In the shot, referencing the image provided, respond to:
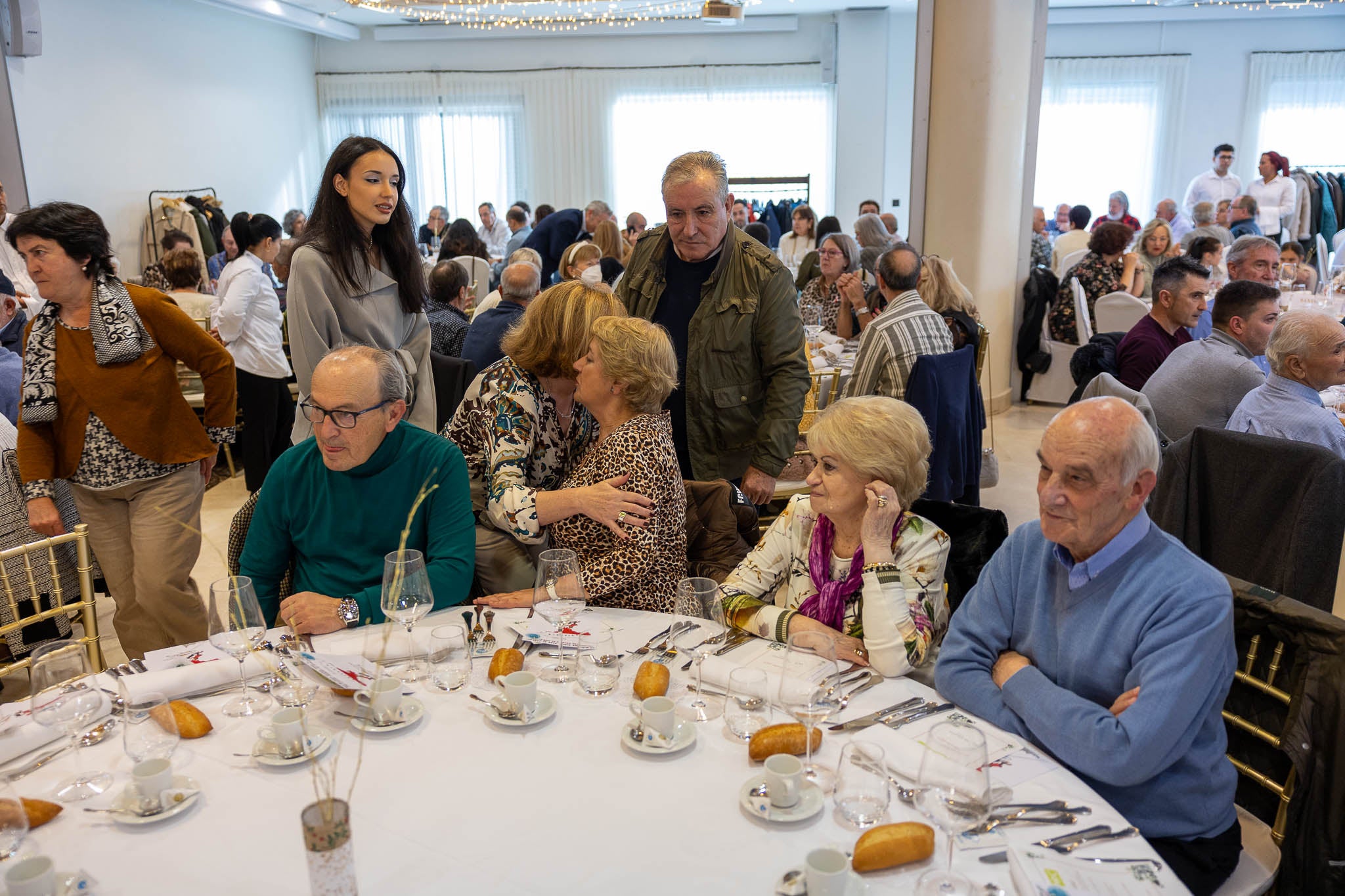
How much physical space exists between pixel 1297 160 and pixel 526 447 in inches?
597

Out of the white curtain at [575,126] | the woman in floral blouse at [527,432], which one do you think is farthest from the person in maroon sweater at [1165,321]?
the white curtain at [575,126]

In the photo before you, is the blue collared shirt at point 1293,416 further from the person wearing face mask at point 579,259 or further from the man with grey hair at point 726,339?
the person wearing face mask at point 579,259

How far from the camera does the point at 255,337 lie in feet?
17.3

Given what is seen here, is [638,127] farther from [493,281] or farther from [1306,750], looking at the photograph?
[1306,750]

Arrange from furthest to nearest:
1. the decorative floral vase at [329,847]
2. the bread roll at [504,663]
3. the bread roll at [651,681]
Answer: the bread roll at [504,663]
the bread roll at [651,681]
the decorative floral vase at [329,847]

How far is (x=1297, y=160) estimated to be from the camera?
541 inches

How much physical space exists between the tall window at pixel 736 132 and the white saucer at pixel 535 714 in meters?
13.1

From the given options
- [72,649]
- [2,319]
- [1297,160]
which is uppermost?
[1297,160]

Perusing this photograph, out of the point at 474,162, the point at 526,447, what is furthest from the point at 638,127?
the point at 526,447

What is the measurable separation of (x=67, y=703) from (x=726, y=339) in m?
2.10

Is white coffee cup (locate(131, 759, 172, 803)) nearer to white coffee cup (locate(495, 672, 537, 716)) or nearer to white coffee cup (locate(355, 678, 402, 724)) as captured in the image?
white coffee cup (locate(355, 678, 402, 724))

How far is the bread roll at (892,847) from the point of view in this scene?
4.06ft

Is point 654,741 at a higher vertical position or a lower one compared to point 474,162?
lower

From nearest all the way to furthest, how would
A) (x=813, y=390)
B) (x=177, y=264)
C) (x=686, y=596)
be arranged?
1. (x=686, y=596)
2. (x=813, y=390)
3. (x=177, y=264)
